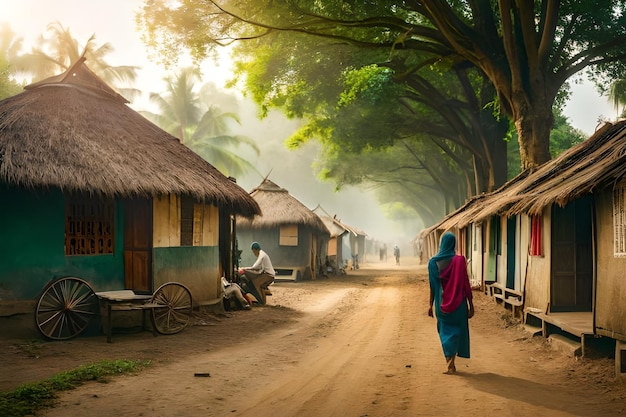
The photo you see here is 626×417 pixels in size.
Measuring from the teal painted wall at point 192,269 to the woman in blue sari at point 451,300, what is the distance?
6.05 meters

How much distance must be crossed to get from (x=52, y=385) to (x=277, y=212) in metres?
18.9

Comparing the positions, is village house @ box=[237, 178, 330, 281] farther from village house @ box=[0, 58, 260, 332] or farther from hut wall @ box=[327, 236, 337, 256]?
village house @ box=[0, 58, 260, 332]

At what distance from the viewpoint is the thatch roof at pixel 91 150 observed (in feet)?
33.4

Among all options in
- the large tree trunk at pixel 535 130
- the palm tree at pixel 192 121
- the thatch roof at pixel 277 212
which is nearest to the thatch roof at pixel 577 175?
the large tree trunk at pixel 535 130

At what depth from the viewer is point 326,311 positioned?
14516 mm

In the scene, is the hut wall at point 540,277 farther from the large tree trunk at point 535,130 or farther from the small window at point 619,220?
the large tree trunk at point 535,130

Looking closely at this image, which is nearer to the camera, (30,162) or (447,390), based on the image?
(447,390)

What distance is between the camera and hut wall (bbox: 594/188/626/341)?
719 cm

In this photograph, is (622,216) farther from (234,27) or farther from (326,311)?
(234,27)

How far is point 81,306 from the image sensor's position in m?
10.4

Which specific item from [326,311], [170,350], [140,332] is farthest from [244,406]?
[326,311]

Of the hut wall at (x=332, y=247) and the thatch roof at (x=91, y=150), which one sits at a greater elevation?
Answer: the thatch roof at (x=91, y=150)

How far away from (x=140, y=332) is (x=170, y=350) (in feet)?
6.20

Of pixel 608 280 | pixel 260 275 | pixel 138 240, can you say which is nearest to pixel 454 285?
pixel 608 280
